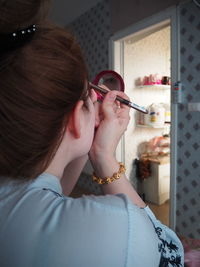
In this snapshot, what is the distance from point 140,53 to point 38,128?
2.24 meters

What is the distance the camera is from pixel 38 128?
0.34 metres

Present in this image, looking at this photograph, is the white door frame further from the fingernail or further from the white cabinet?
the fingernail

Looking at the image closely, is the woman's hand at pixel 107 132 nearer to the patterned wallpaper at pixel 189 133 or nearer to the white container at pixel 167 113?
the patterned wallpaper at pixel 189 133

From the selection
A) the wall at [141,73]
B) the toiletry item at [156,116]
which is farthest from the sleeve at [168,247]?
the toiletry item at [156,116]

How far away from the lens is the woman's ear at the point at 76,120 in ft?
1.29

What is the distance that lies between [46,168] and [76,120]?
10 centimetres

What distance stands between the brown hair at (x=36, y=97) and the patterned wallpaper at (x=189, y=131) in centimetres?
127

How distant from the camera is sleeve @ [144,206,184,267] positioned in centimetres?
44

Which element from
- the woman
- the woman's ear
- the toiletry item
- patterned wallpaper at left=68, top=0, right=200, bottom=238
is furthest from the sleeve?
the toiletry item

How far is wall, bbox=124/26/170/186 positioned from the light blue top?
202 centimetres

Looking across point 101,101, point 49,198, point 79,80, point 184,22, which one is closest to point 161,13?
point 184,22

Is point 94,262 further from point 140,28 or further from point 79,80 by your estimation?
point 140,28

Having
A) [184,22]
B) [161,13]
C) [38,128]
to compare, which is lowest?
[38,128]

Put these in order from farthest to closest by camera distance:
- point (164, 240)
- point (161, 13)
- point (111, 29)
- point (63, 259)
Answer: point (111, 29)
point (161, 13)
point (164, 240)
point (63, 259)
